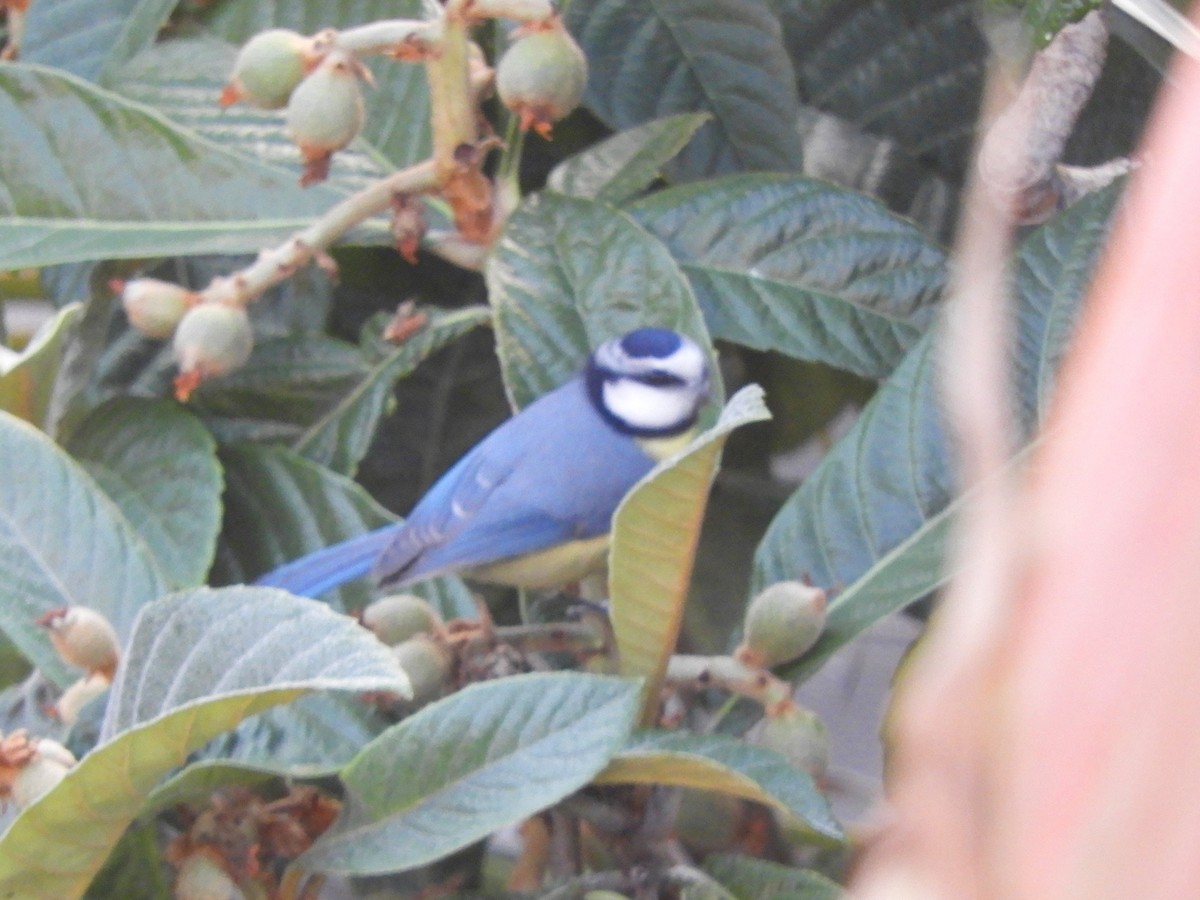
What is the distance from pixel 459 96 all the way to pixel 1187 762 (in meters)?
0.63

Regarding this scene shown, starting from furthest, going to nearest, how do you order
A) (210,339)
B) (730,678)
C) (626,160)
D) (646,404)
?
(646,404) → (626,160) → (210,339) → (730,678)

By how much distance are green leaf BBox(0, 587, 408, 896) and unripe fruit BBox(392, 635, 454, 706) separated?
0.38 feet

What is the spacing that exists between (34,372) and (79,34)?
0.27 metres

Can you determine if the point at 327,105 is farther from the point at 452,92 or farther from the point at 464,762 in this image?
the point at 464,762

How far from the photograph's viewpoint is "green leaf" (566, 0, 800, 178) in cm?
89

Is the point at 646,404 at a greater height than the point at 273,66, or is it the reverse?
the point at 273,66

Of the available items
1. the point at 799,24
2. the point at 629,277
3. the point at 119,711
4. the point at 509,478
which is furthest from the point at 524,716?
the point at 799,24

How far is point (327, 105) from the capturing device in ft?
2.32

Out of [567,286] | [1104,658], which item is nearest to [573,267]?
[567,286]

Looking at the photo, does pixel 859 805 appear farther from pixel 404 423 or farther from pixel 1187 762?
pixel 1187 762

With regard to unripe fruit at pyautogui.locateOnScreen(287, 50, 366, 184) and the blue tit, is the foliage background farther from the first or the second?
unripe fruit at pyautogui.locateOnScreen(287, 50, 366, 184)

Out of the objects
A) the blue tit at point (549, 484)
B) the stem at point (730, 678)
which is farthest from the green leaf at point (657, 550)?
the blue tit at point (549, 484)

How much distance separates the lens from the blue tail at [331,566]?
0.84m

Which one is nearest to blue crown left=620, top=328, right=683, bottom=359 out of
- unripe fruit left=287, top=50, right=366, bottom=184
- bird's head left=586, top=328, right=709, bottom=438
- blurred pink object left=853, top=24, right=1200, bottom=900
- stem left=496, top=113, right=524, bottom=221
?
bird's head left=586, top=328, right=709, bottom=438
